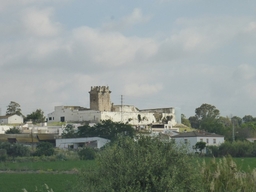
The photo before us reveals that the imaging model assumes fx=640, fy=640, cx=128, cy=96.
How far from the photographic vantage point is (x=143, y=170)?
17984 millimetres

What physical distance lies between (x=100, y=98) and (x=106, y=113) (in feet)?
35.7

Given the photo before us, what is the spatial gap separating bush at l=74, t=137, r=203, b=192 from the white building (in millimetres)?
94572

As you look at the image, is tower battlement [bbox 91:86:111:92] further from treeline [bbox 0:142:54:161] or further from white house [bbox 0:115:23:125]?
treeline [bbox 0:142:54:161]

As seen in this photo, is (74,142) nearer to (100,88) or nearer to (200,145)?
(200,145)

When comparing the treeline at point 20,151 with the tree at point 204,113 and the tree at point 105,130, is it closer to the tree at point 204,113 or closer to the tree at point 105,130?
the tree at point 105,130

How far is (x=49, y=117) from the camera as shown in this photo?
123562 mm

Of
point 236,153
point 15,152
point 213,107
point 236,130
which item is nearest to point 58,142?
point 15,152

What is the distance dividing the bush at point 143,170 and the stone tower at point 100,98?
107325 millimetres

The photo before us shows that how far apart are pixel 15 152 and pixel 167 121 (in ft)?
184

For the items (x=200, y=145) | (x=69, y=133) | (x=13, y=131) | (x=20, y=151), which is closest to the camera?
(x=20, y=151)

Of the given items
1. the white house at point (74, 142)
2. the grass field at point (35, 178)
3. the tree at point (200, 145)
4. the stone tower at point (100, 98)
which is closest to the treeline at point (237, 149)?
the tree at point (200, 145)

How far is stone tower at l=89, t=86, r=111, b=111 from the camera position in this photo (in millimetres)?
126750

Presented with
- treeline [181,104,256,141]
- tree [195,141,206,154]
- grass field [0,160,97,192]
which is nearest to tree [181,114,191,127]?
treeline [181,104,256,141]

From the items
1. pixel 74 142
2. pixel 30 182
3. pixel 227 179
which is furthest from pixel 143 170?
pixel 74 142
